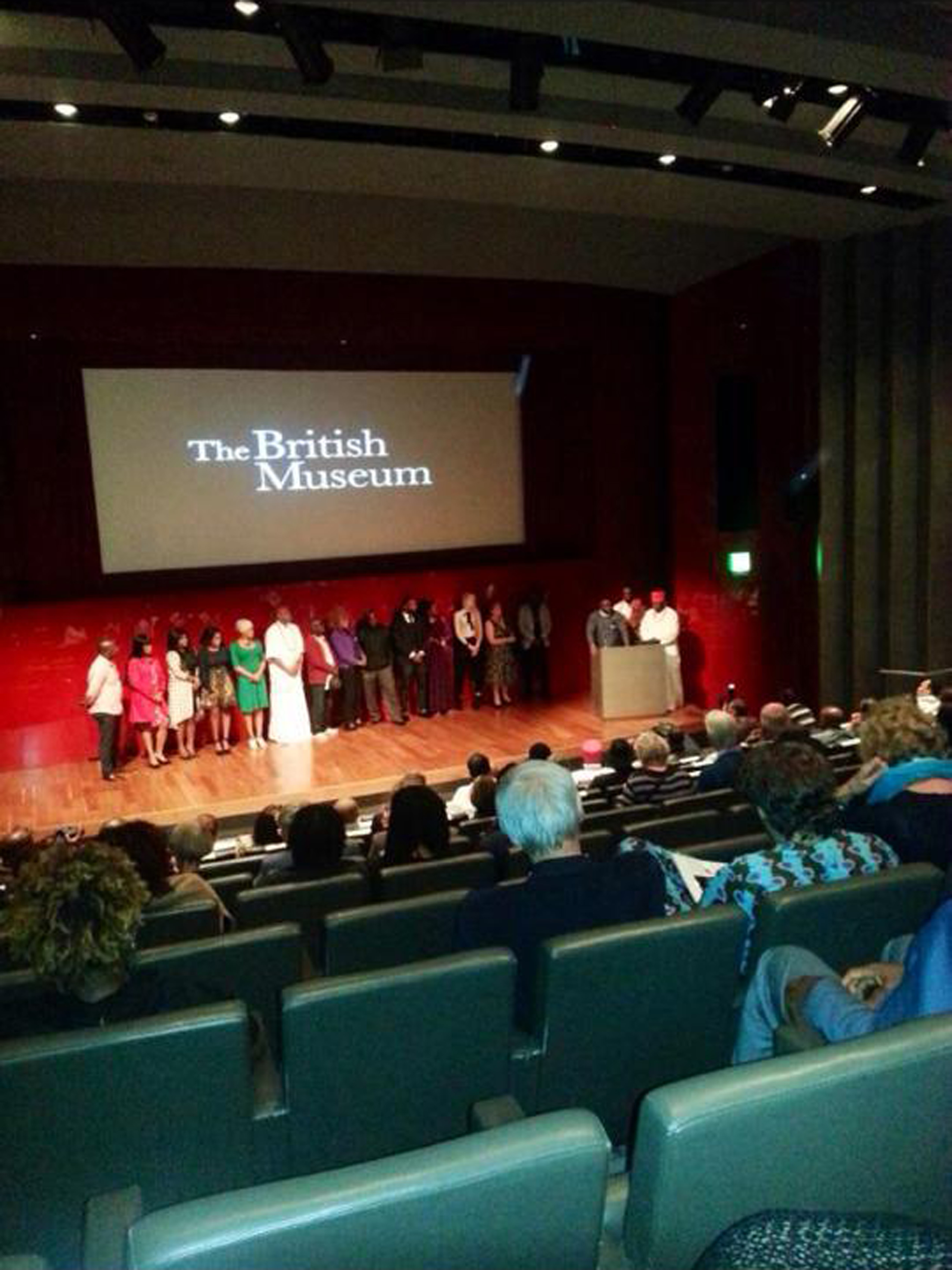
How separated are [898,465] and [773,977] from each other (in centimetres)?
Answer: 770

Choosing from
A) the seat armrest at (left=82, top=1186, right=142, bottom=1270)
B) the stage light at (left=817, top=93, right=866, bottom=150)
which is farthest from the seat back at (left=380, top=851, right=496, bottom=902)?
the stage light at (left=817, top=93, right=866, bottom=150)

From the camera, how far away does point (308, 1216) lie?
105 centimetres

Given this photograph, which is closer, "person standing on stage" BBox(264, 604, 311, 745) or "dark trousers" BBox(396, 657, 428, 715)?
"person standing on stage" BBox(264, 604, 311, 745)

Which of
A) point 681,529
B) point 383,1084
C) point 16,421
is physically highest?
point 16,421

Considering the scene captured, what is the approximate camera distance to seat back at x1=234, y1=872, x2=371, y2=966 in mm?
3328

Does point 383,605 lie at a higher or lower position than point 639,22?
lower

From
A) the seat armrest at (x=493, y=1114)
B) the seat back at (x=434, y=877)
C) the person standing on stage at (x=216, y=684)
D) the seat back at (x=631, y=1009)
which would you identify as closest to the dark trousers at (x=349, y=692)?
the person standing on stage at (x=216, y=684)

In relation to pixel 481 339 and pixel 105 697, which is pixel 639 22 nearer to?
pixel 481 339

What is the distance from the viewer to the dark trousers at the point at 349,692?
32.0 ft

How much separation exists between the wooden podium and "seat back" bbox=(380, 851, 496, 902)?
634 cm

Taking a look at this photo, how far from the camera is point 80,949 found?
204cm

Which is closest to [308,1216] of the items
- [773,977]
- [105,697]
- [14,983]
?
[773,977]

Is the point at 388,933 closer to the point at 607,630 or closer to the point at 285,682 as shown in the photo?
the point at 285,682

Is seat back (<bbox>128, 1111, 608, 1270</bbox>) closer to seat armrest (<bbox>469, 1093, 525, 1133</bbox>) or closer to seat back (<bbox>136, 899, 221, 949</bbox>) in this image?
seat armrest (<bbox>469, 1093, 525, 1133</bbox>)
